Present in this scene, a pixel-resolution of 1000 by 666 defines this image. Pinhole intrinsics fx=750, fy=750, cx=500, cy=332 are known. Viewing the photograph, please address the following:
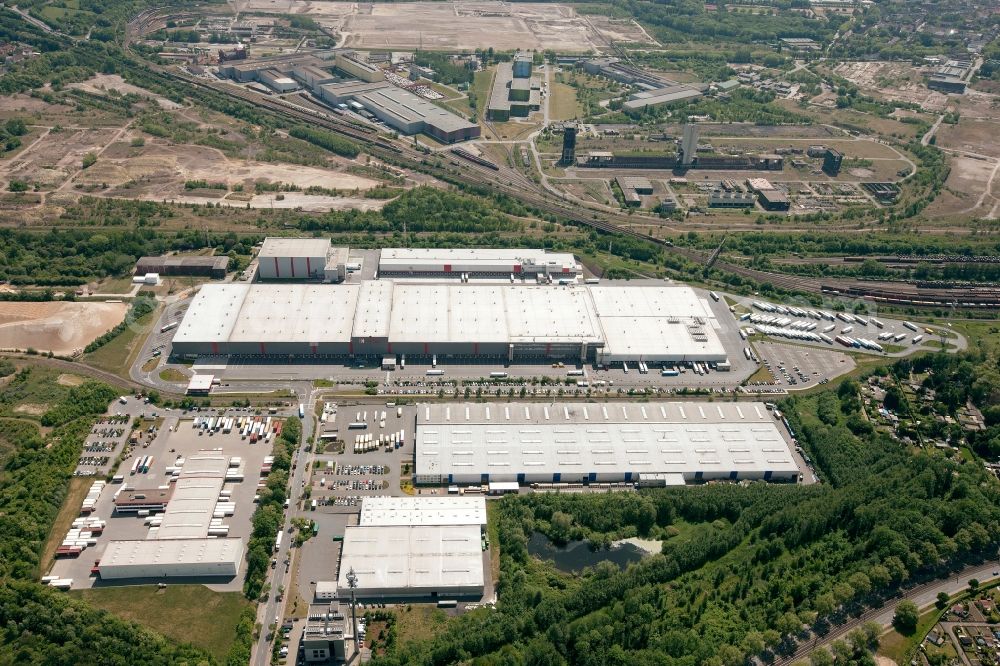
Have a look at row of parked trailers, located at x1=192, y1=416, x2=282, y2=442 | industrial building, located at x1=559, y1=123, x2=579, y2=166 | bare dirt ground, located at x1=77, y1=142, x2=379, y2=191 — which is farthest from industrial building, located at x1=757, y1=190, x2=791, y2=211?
row of parked trailers, located at x1=192, y1=416, x2=282, y2=442

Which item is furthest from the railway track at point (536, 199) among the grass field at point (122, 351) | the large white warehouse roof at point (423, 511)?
the large white warehouse roof at point (423, 511)

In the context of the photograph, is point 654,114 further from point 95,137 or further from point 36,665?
point 36,665

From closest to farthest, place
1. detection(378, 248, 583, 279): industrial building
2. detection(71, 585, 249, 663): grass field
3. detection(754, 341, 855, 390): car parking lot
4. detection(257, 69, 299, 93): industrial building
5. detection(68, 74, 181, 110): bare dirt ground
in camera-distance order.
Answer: detection(71, 585, 249, 663): grass field < detection(754, 341, 855, 390): car parking lot < detection(378, 248, 583, 279): industrial building < detection(68, 74, 181, 110): bare dirt ground < detection(257, 69, 299, 93): industrial building

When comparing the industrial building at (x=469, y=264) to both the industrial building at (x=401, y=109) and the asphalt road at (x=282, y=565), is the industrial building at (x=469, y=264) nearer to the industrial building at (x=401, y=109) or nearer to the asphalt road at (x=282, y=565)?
the asphalt road at (x=282, y=565)

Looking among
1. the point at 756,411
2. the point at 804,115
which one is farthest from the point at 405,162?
the point at 804,115

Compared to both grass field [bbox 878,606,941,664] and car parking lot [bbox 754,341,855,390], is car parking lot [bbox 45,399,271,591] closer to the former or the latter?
grass field [bbox 878,606,941,664]

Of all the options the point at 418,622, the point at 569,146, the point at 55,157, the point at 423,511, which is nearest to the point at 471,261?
the point at 423,511
